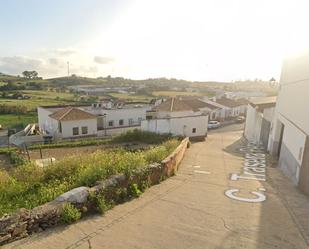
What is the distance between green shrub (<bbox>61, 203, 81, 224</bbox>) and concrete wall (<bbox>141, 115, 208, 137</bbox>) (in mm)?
25159

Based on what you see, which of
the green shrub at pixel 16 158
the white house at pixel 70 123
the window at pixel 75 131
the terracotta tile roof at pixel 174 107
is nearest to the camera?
the green shrub at pixel 16 158

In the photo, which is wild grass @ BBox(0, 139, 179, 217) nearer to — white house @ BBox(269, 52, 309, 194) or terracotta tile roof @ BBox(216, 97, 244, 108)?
white house @ BBox(269, 52, 309, 194)

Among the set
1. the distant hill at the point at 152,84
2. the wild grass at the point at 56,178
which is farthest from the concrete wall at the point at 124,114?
the distant hill at the point at 152,84

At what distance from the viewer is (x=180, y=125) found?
31188 millimetres

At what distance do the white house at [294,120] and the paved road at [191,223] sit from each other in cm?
205

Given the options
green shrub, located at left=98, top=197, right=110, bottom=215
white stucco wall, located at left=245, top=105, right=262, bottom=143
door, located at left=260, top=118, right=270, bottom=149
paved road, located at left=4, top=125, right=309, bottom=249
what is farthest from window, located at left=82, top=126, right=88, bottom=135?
green shrub, located at left=98, top=197, right=110, bottom=215

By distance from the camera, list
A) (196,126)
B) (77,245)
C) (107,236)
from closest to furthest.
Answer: (77,245)
(107,236)
(196,126)

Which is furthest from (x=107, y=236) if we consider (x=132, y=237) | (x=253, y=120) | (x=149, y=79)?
(x=149, y=79)

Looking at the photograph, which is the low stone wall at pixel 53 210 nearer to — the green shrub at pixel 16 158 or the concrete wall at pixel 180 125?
the green shrub at pixel 16 158

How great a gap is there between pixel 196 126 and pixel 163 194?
81.2 ft

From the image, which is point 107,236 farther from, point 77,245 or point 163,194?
point 163,194

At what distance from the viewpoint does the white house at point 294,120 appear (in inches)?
420

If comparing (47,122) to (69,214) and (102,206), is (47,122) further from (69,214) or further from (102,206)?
(69,214)

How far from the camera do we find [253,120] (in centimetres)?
2838
